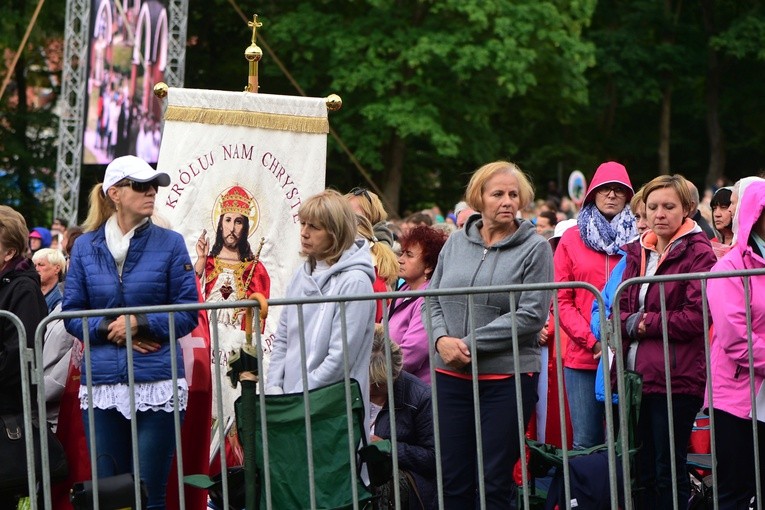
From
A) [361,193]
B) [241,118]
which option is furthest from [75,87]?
[241,118]

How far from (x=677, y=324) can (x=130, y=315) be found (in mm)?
2372

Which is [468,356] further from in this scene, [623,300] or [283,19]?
[283,19]

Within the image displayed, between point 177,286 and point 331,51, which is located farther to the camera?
point 331,51

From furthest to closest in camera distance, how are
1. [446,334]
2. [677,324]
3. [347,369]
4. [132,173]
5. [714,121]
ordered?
1. [714,121]
2. [677,324]
3. [132,173]
4. [446,334]
5. [347,369]

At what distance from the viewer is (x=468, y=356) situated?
17.3 feet

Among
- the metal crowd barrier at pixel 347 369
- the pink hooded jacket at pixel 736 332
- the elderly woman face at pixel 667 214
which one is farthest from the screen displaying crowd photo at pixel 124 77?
the pink hooded jacket at pixel 736 332

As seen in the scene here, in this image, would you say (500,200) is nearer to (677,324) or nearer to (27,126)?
(677,324)

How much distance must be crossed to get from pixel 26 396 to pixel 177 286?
865 mm

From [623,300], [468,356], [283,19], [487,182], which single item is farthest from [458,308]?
[283,19]

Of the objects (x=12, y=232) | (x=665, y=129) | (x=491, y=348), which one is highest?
(x=665, y=129)

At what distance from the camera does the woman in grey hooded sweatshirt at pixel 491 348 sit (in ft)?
17.3

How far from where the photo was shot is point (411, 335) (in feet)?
21.6

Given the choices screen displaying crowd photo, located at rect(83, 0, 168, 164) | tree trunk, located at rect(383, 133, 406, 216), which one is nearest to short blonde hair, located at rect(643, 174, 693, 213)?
screen displaying crowd photo, located at rect(83, 0, 168, 164)

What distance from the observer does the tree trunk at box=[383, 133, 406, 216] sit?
27.9 meters
